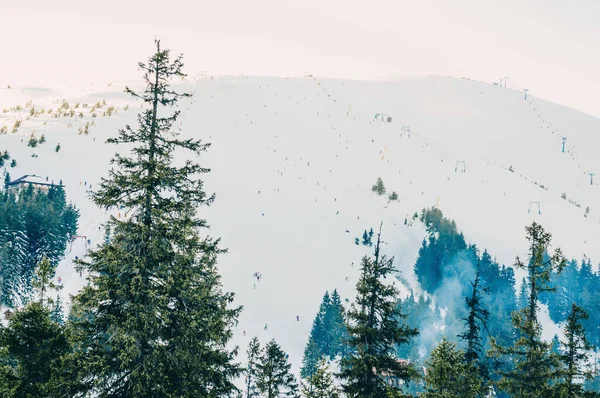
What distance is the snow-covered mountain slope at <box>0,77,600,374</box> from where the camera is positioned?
59.6 m

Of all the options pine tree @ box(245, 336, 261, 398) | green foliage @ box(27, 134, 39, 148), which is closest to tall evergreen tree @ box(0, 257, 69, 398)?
pine tree @ box(245, 336, 261, 398)

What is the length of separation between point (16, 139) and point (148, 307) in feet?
244

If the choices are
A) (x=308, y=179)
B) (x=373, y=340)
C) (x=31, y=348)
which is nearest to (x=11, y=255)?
(x=31, y=348)

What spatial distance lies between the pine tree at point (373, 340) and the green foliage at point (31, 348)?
25.6 ft

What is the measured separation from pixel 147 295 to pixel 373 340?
6431 millimetres

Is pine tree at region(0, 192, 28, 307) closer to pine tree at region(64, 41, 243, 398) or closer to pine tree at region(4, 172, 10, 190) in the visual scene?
pine tree at region(4, 172, 10, 190)

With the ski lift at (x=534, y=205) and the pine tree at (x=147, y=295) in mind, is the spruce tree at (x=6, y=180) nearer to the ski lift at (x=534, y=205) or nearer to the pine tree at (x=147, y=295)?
the pine tree at (x=147, y=295)

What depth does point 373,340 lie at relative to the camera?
14.2 metres

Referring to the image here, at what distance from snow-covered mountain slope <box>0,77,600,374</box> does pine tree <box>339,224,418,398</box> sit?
34.9 meters

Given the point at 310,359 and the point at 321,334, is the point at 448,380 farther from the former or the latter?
the point at 321,334

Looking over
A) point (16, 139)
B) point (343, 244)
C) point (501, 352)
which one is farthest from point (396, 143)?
point (501, 352)

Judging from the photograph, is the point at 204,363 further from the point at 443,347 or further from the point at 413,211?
the point at 413,211

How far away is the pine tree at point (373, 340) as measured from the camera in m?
13.9

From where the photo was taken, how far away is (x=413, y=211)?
277ft
